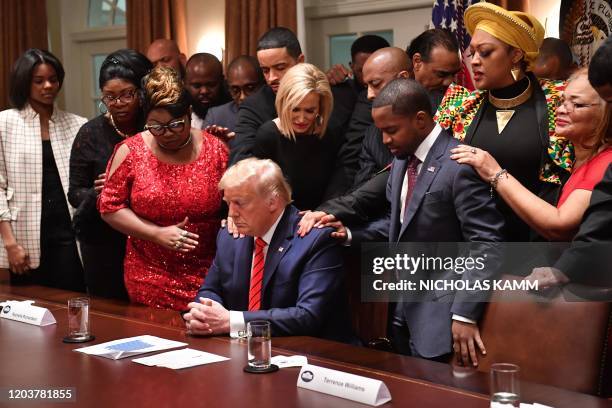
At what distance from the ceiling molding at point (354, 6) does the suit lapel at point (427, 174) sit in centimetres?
304

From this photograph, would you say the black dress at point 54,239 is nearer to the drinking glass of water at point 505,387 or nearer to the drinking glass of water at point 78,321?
the drinking glass of water at point 78,321

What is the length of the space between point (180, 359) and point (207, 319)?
290mm

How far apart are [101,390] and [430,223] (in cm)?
115

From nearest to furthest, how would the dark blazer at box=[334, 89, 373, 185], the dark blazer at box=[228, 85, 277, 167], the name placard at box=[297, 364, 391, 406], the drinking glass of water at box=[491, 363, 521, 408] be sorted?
the drinking glass of water at box=[491, 363, 521, 408] < the name placard at box=[297, 364, 391, 406] < the dark blazer at box=[334, 89, 373, 185] < the dark blazer at box=[228, 85, 277, 167]

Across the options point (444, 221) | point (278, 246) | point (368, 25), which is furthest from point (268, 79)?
point (368, 25)

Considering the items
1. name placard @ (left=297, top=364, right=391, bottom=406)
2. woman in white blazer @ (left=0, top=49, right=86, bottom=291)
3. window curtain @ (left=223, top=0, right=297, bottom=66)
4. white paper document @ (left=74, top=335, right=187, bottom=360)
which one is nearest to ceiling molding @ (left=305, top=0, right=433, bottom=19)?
window curtain @ (left=223, top=0, right=297, bottom=66)

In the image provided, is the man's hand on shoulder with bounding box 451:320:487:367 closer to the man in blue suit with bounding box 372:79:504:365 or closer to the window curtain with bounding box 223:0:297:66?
the man in blue suit with bounding box 372:79:504:365

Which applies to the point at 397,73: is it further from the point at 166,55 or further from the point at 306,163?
the point at 166,55

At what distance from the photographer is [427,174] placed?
106 inches

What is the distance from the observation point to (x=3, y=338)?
2.57 metres

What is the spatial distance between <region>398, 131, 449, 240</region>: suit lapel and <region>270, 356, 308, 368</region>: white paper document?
663mm

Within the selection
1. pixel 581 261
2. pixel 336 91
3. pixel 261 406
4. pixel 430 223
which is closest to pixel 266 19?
pixel 336 91

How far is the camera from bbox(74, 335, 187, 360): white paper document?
2334 millimetres

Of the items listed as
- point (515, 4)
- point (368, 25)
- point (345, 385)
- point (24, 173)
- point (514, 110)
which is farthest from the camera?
point (368, 25)
